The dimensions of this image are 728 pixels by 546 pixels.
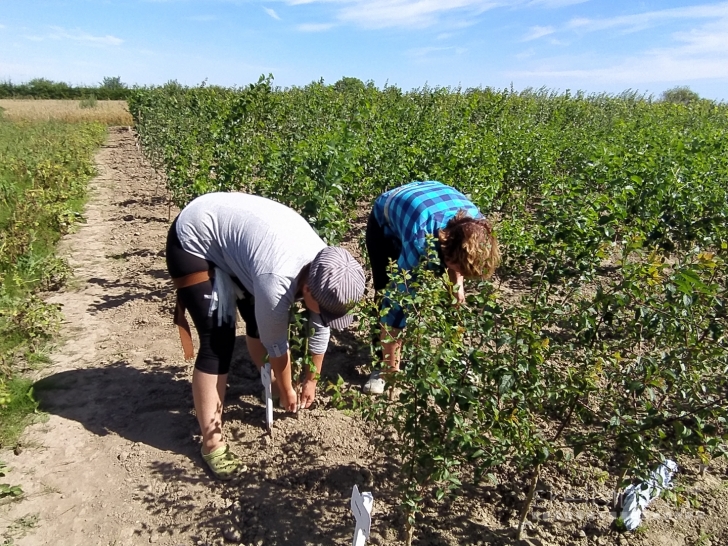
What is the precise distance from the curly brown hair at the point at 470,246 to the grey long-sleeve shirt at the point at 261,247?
573mm

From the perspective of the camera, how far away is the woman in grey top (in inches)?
78.4

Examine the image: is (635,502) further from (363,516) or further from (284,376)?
(284,376)

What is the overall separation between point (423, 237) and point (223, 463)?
149cm

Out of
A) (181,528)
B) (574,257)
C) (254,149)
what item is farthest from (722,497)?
(254,149)

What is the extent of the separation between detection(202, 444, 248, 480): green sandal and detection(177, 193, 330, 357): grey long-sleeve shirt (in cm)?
72

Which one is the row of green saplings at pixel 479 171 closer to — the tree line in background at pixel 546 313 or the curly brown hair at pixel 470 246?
the tree line in background at pixel 546 313

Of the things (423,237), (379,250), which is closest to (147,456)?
(379,250)

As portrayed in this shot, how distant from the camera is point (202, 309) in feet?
7.66

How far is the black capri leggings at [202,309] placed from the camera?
228 cm

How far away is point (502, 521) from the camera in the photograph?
2428mm

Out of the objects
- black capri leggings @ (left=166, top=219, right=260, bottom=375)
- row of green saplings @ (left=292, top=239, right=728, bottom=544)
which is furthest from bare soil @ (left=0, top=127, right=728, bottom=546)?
black capri leggings @ (left=166, top=219, right=260, bottom=375)

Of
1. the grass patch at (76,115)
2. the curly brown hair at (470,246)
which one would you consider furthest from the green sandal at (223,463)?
the grass patch at (76,115)

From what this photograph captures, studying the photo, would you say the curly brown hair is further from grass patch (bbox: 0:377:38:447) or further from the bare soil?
grass patch (bbox: 0:377:38:447)

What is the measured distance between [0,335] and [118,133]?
19.3 m
